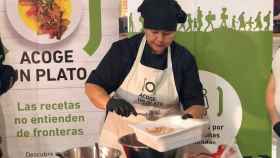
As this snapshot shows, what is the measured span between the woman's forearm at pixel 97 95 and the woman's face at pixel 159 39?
0.25 m

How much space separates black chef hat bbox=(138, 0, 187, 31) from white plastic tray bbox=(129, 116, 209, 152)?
1.17ft

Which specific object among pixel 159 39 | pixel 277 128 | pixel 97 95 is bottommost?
pixel 277 128

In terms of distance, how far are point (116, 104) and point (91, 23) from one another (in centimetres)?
44

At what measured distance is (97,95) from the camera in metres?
1.54

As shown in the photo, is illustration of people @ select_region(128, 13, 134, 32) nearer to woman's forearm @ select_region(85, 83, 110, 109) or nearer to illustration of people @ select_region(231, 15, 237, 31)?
woman's forearm @ select_region(85, 83, 110, 109)

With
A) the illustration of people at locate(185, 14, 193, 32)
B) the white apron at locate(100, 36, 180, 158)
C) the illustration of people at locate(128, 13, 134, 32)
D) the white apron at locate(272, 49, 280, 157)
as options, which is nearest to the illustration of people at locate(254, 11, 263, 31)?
the white apron at locate(272, 49, 280, 157)

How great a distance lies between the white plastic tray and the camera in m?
1.19

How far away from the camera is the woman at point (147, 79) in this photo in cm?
156

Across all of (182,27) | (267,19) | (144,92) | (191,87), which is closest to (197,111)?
(191,87)

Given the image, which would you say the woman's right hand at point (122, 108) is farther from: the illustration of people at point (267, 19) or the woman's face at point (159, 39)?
the illustration of people at point (267, 19)

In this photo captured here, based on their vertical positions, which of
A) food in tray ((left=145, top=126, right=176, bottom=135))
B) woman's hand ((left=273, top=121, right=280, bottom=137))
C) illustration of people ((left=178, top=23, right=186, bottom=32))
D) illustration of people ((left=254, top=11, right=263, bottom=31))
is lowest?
woman's hand ((left=273, top=121, right=280, bottom=137))

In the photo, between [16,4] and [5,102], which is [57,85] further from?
[16,4]

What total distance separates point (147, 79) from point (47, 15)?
467 mm

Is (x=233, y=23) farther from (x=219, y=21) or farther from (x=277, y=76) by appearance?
(x=277, y=76)
